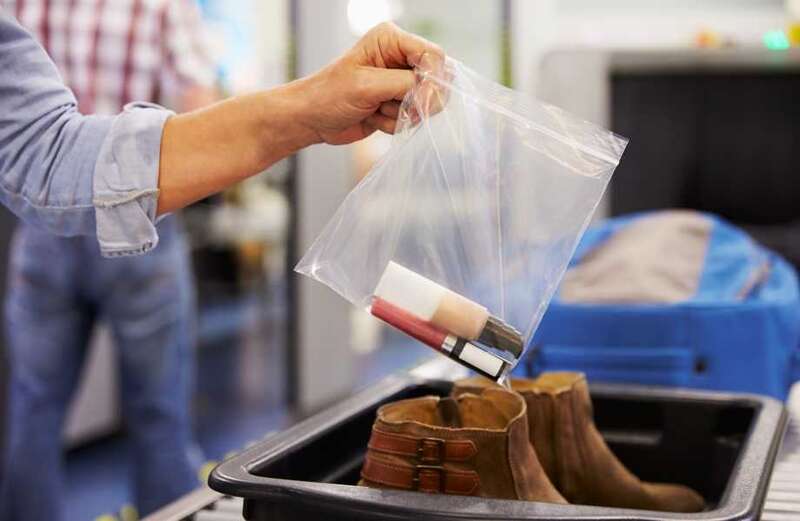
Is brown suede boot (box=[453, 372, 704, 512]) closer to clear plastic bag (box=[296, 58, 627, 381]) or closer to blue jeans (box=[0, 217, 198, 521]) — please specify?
clear plastic bag (box=[296, 58, 627, 381])

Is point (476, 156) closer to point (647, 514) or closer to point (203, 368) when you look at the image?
point (647, 514)

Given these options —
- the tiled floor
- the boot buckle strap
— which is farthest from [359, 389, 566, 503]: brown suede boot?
the tiled floor

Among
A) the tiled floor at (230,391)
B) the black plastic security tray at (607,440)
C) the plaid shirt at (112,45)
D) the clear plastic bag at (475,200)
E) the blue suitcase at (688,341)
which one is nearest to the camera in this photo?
the black plastic security tray at (607,440)

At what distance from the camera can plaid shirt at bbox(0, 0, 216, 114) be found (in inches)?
76.9

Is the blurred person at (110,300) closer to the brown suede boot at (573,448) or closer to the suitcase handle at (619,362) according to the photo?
the suitcase handle at (619,362)

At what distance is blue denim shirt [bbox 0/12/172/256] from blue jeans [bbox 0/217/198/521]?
110cm

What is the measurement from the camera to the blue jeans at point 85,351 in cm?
200

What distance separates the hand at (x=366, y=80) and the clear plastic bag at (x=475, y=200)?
0.02 metres

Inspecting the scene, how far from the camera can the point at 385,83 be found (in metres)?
0.84

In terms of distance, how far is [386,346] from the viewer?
521 cm

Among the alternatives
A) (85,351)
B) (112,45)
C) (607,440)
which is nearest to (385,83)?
(607,440)

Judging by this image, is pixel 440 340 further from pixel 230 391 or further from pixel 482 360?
pixel 230 391

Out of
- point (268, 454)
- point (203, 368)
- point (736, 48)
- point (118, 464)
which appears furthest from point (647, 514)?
point (203, 368)

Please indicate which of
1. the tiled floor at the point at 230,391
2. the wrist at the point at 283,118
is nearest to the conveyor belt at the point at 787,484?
the wrist at the point at 283,118
